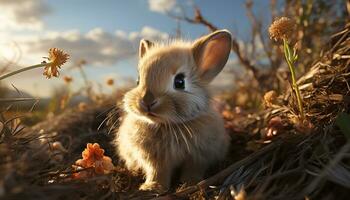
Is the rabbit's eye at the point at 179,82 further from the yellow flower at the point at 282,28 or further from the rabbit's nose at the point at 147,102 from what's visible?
the yellow flower at the point at 282,28

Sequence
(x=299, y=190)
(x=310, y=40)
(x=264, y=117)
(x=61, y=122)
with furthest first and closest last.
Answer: (x=310, y=40) < (x=61, y=122) < (x=264, y=117) < (x=299, y=190)

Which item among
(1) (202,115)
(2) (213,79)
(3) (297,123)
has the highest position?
(2) (213,79)

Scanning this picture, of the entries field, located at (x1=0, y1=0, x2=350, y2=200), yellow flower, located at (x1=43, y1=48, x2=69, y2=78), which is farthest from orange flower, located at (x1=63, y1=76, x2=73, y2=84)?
yellow flower, located at (x1=43, y1=48, x2=69, y2=78)

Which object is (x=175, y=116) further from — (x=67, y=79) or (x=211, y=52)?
(x=67, y=79)

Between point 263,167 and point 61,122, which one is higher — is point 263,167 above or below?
below

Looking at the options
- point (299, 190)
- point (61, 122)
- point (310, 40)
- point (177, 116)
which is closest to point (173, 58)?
point (177, 116)

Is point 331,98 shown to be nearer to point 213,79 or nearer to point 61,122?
point 213,79

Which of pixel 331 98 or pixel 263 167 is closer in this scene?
pixel 263 167
